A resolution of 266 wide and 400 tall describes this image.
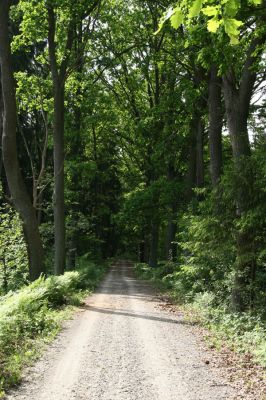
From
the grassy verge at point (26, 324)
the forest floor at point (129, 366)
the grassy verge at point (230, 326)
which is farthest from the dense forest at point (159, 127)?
the forest floor at point (129, 366)

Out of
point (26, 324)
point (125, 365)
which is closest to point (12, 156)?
point (26, 324)

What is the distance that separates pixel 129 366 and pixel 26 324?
126 inches

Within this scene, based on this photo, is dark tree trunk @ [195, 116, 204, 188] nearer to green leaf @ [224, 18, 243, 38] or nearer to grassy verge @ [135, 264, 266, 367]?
grassy verge @ [135, 264, 266, 367]

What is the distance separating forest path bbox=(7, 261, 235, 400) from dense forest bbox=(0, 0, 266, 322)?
2541 mm

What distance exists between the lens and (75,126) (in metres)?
27.9

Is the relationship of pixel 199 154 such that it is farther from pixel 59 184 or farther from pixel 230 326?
pixel 230 326

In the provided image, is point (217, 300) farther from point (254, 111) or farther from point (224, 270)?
point (254, 111)

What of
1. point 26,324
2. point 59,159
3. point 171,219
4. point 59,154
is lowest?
point 26,324

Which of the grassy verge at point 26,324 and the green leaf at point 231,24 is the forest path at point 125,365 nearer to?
the grassy verge at point 26,324

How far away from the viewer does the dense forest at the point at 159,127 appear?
36.1 feet

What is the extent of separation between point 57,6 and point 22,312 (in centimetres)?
1134

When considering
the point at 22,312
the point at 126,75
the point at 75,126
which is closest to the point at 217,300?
the point at 22,312

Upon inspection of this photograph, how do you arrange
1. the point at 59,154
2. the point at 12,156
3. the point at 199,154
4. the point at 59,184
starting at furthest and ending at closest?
the point at 199,154 < the point at 59,184 < the point at 59,154 < the point at 12,156

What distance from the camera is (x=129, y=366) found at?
7832 millimetres
